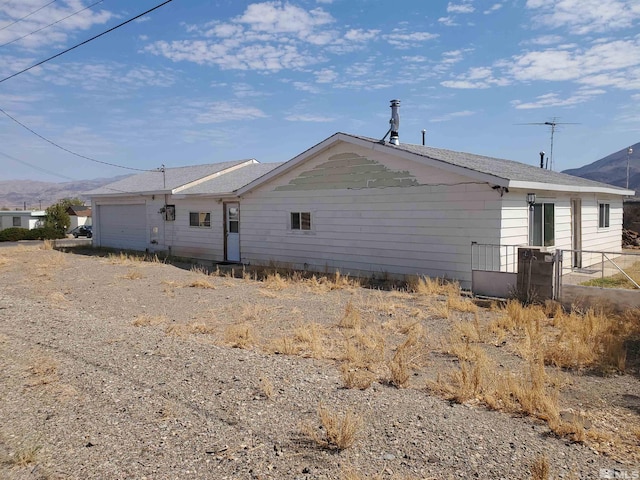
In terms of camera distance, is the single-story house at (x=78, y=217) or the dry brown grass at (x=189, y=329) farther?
the single-story house at (x=78, y=217)

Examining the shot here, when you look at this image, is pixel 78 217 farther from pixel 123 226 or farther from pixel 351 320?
pixel 351 320

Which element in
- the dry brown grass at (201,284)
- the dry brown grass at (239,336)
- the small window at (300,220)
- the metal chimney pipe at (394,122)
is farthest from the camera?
the small window at (300,220)

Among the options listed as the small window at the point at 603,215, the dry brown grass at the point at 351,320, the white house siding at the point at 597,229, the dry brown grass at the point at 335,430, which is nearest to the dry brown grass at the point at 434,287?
the dry brown grass at the point at 351,320

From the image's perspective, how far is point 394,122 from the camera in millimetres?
14844

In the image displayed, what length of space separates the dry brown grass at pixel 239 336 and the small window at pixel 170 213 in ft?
48.0

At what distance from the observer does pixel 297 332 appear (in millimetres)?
7789

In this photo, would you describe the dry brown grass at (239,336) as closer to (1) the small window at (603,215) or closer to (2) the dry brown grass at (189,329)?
(2) the dry brown grass at (189,329)

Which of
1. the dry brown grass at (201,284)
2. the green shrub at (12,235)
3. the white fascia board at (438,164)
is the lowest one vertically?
the dry brown grass at (201,284)

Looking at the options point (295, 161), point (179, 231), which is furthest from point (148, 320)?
point (179, 231)

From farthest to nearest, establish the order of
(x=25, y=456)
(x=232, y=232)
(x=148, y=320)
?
1. (x=232, y=232)
2. (x=148, y=320)
3. (x=25, y=456)

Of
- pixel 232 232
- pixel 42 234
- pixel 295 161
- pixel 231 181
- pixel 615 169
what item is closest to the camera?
pixel 295 161

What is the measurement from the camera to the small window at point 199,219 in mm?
20234

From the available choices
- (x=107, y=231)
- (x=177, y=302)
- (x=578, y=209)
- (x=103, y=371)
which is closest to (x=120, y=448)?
(x=103, y=371)

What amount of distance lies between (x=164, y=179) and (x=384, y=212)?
14.3m
